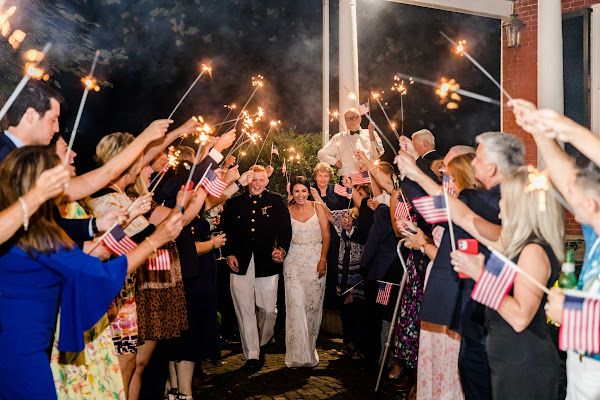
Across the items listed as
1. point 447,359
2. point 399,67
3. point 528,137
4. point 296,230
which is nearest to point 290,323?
point 296,230

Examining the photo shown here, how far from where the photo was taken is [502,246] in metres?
3.43

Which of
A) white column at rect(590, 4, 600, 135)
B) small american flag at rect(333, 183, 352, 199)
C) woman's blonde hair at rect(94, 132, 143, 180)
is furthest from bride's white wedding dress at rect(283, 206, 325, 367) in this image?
white column at rect(590, 4, 600, 135)

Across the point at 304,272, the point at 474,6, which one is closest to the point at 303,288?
the point at 304,272

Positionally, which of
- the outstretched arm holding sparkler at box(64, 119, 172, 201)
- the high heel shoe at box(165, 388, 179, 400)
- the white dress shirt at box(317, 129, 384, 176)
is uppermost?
the white dress shirt at box(317, 129, 384, 176)

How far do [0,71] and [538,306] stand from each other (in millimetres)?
7153

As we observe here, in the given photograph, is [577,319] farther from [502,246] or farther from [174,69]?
[174,69]

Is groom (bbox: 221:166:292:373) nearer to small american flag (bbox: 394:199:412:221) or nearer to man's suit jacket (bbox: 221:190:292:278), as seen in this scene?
man's suit jacket (bbox: 221:190:292:278)

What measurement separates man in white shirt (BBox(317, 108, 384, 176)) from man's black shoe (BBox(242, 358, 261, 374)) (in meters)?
3.58

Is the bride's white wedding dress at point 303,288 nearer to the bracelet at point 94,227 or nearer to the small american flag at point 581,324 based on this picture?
the bracelet at point 94,227

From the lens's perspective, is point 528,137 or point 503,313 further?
point 528,137

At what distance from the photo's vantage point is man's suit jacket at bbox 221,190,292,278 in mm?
7590

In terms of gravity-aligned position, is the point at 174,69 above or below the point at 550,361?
above

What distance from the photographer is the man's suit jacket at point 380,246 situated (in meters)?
6.92

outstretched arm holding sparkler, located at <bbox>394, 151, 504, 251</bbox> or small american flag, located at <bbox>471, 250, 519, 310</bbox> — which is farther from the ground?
outstretched arm holding sparkler, located at <bbox>394, 151, 504, 251</bbox>
